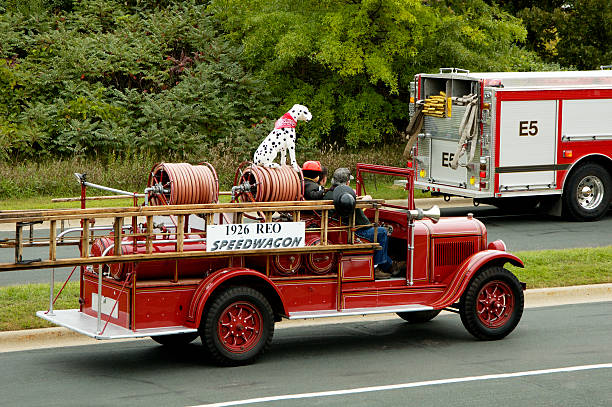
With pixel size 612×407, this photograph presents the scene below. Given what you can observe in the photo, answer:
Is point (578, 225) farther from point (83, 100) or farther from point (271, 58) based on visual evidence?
point (83, 100)

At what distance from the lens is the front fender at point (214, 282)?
361 inches

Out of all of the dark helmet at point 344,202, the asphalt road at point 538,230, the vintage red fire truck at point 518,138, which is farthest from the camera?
the vintage red fire truck at point 518,138

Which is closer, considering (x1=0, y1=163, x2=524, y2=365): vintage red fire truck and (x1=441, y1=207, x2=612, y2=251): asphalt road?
(x1=0, y1=163, x2=524, y2=365): vintage red fire truck

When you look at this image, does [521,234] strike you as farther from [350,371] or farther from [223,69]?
[223,69]

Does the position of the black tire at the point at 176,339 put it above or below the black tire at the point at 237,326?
below

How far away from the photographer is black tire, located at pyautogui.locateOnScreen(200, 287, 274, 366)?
366 inches

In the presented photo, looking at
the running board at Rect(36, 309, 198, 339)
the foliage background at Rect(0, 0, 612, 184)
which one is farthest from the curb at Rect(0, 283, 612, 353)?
the foliage background at Rect(0, 0, 612, 184)

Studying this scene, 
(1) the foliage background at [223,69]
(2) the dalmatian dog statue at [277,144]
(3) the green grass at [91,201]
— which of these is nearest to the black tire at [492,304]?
(2) the dalmatian dog statue at [277,144]

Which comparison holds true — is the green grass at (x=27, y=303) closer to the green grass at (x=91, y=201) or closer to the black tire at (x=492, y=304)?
the black tire at (x=492, y=304)

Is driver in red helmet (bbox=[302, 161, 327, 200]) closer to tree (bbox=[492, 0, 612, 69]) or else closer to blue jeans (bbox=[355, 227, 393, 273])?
blue jeans (bbox=[355, 227, 393, 273])

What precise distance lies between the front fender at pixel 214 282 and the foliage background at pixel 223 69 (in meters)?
13.1

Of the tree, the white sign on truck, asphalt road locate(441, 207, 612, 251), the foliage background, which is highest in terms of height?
the tree

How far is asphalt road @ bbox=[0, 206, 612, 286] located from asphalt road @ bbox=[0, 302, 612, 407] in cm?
401

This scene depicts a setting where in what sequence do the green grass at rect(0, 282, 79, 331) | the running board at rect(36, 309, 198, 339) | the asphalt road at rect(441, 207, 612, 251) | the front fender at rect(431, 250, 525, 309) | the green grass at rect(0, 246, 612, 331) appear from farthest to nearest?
the asphalt road at rect(441, 207, 612, 251)
the green grass at rect(0, 246, 612, 331)
the green grass at rect(0, 282, 79, 331)
the front fender at rect(431, 250, 525, 309)
the running board at rect(36, 309, 198, 339)
